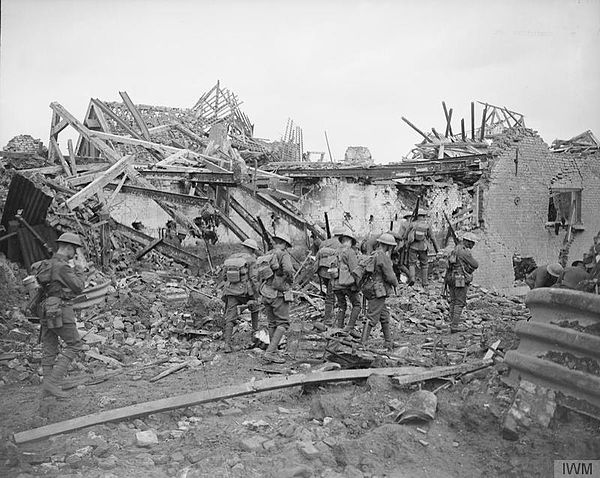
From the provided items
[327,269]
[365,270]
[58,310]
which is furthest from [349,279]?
[58,310]

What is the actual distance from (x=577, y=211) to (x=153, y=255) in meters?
11.7

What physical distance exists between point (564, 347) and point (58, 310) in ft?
15.8

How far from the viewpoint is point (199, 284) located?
11.4 meters

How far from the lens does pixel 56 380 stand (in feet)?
A: 18.7

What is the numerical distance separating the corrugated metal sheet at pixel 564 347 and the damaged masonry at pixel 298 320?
0.05 ft

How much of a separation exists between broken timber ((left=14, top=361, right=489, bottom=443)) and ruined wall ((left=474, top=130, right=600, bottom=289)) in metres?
8.62

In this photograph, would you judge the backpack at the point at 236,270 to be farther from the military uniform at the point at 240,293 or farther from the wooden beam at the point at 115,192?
the wooden beam at the point at 115,192

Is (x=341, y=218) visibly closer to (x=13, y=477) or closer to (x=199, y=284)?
(x=199, y=284)

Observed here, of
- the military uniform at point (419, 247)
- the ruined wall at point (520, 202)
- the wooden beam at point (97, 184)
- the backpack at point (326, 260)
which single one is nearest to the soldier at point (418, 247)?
the military uniform at point (419, 247)

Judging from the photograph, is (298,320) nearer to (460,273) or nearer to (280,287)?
(280,287)

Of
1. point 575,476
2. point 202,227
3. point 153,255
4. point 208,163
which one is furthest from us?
point 208,163

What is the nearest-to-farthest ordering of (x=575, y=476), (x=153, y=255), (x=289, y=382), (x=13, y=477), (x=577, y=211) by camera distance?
(x=575, y=476)
(x=13, y=477)
(x=289, y=382)
(x=153, y=255)
(x=577, y=211)

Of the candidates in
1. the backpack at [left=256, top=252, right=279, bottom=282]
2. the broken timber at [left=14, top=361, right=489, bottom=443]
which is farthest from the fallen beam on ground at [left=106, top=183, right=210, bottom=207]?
the broken timber at [left=14, top=361, right=489, bottom=443]

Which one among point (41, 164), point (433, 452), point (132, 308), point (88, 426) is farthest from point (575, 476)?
point (41, 164)
